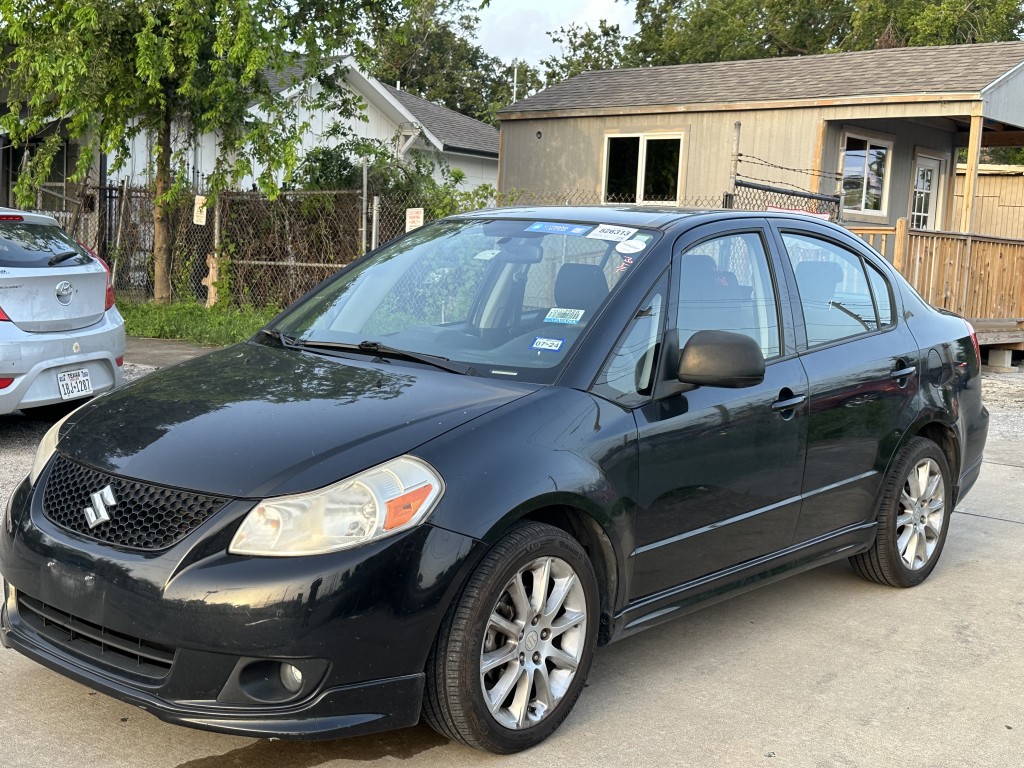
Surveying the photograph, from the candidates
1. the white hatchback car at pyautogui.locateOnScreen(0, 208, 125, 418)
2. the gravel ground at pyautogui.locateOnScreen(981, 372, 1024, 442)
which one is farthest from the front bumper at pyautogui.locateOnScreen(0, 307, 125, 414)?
the gravel ground at pyautogui.locateOnScreen(981, 372, 1024, 442)

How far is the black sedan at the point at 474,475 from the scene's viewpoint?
3131 millimetres

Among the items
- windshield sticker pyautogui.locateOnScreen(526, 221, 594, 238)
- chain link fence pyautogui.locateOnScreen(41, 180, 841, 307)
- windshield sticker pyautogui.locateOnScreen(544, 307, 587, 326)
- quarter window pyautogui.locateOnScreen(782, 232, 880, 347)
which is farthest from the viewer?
chain link fence pyautogui.locateOnScreen(41, 180, 841, 307)

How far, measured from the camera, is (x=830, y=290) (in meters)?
5.02

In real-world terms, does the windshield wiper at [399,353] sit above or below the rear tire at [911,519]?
above

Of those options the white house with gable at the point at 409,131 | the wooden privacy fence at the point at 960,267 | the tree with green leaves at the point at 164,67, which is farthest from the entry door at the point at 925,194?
the tree with green leaves at the point at 164,67

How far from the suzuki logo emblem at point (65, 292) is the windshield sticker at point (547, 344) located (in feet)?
15.1

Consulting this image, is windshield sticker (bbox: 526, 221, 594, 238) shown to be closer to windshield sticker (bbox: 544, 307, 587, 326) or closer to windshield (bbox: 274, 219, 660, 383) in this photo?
windshield (bbox: 274, 219, 660, 383)

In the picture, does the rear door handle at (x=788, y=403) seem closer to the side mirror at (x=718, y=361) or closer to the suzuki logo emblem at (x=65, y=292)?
the side mirror at (x=718, y=361)

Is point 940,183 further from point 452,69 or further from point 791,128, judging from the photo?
point 452,69

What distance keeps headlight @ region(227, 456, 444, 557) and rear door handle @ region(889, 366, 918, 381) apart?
262 centimetres

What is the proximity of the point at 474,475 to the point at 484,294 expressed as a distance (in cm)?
129

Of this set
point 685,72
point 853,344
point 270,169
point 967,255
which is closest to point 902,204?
point 685,72

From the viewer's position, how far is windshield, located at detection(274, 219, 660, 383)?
407 cm

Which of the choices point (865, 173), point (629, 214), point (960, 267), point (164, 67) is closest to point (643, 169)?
point (865, 173)
